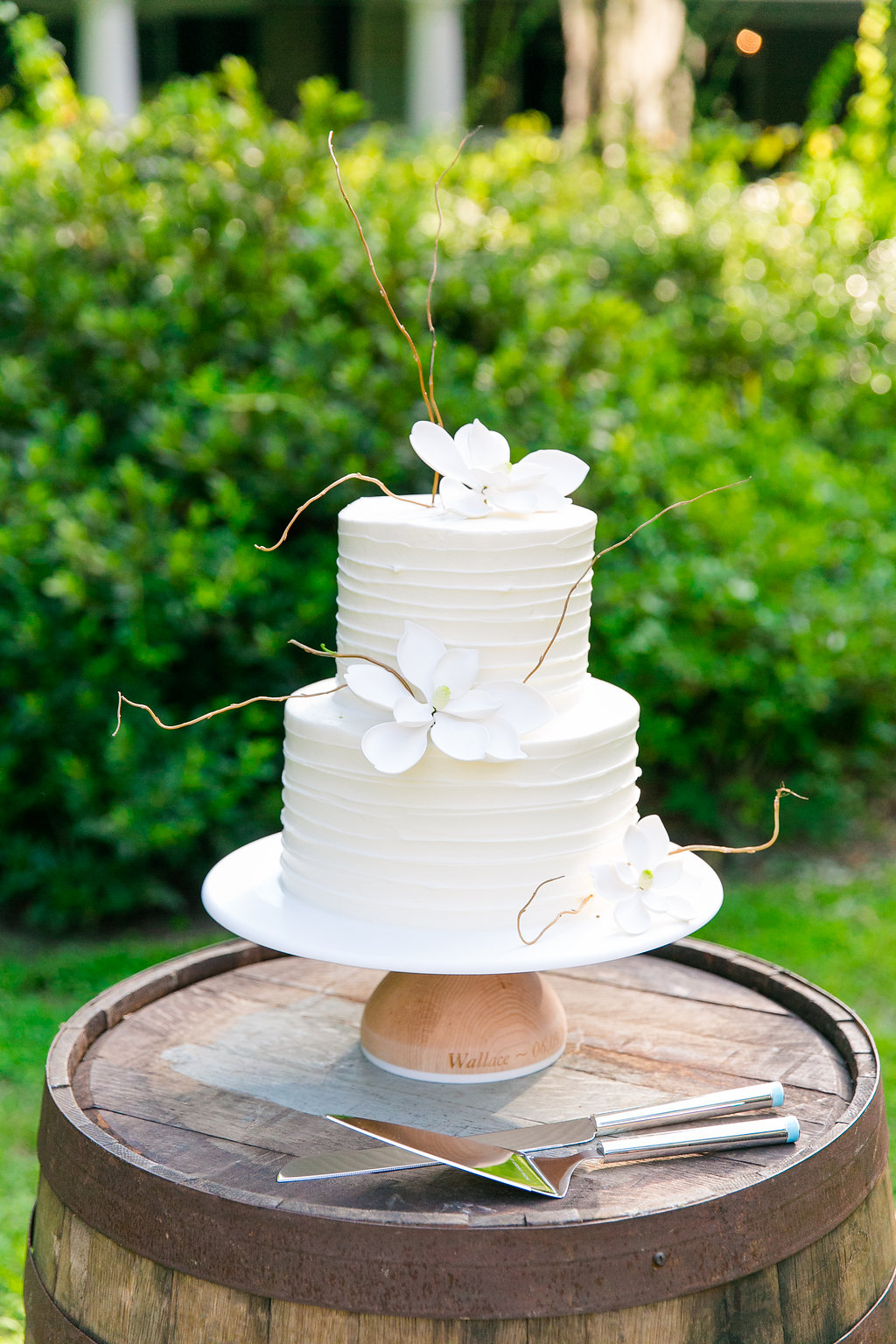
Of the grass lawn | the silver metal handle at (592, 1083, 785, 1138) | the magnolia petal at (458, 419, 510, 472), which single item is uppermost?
the magnolia petal at (458, 419, 510, 472)

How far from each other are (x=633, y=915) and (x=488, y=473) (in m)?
0.52

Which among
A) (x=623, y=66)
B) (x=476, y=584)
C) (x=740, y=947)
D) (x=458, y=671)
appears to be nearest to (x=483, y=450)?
(x=476, y=584)

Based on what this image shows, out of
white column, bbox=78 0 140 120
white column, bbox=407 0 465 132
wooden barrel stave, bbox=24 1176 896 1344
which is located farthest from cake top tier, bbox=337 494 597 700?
white column, bbox=407 0 465 132

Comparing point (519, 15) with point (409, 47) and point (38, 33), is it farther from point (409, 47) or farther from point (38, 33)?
point (38, 33)

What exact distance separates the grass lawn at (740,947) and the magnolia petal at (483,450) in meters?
2.07

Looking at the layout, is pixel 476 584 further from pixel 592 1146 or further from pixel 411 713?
pixel 592 1146

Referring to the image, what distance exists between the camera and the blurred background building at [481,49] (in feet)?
23.3

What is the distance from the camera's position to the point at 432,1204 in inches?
51.4

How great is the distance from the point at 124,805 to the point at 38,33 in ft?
8.28

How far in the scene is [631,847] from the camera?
148 cm

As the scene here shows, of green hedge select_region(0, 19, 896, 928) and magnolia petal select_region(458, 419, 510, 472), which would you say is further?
green hedge select_region(0, 19, 896, 928)

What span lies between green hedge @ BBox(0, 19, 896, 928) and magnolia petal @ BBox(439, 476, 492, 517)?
2011 mm

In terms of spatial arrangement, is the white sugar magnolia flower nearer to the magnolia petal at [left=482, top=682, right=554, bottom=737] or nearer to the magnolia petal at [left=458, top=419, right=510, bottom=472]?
the magnolia petal at [left=482, top=682, right=554, bottom=737]

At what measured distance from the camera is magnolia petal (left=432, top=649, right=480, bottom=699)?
1401 millimetres
